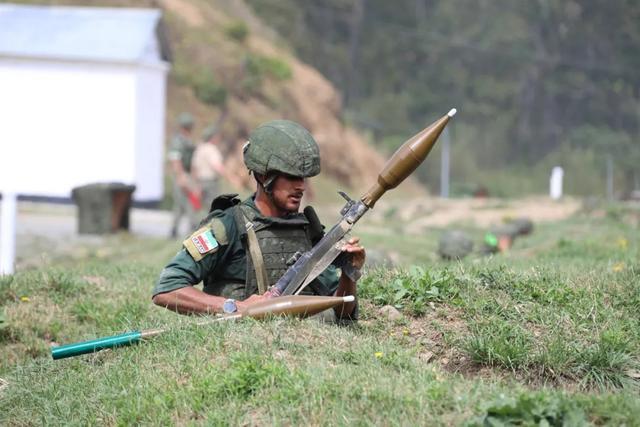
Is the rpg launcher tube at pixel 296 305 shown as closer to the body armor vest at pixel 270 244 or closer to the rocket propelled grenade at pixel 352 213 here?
the rocket propelled grenade at pixel 352 213

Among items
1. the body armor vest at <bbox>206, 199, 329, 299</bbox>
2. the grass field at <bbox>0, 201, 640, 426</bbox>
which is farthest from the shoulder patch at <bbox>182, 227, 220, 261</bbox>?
the grass field at <bbox>0, 201, 640, 426</bbox>

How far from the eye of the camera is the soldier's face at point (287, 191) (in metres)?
6.67

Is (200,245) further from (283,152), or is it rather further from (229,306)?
(283,152)

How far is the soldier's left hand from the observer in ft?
20.6

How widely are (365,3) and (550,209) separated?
32.7 metres

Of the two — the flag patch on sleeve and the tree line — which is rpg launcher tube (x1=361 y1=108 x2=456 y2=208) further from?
the tree line

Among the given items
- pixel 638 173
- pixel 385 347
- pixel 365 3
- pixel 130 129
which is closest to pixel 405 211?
pixel 130 129

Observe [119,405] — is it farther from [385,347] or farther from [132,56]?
[132,56]

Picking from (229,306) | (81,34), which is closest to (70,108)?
(81,34)

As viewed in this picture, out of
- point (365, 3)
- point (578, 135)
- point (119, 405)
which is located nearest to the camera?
point (119, 405)

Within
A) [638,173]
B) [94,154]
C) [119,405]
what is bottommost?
[638,173]

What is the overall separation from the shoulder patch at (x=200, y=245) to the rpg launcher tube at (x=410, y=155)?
34.5 inches

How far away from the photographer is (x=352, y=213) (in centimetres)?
640

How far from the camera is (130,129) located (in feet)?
95.7
